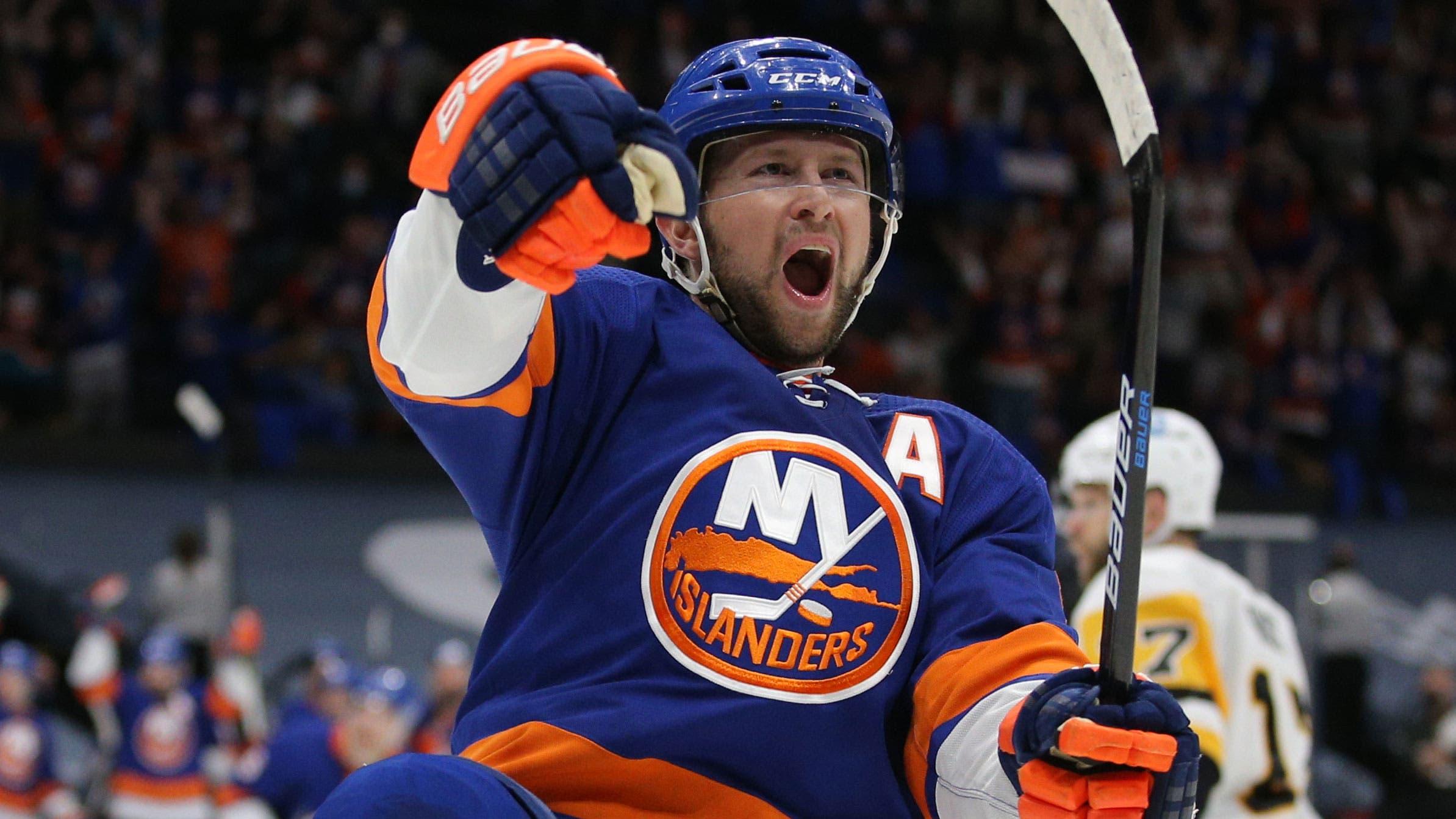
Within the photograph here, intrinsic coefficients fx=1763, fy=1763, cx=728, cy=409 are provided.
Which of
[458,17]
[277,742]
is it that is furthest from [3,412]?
[458,17]

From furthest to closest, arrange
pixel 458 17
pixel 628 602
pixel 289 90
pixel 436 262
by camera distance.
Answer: pixel 458 17
pixel 289 90
pixel 628 602
pixel 436 262

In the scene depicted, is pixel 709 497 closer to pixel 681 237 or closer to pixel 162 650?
pixel 681 237

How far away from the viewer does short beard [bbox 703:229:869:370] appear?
248 centimetres

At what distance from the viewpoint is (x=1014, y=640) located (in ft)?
7.55

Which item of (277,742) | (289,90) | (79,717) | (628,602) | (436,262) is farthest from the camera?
(289,90)

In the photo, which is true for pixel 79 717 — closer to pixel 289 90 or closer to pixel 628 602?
pixel 289 90

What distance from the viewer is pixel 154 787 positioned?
8.72 meters

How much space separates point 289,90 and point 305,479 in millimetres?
3129

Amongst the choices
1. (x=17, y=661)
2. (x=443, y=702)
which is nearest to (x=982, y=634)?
(x=443, y=702)

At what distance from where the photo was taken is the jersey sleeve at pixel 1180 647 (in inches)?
156

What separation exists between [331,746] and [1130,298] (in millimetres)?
6546

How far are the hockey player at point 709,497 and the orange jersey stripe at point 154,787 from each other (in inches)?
277

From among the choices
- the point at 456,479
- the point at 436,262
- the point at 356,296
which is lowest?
the point at 356,296

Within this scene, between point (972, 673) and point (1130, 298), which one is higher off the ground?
point (1130, 298)
